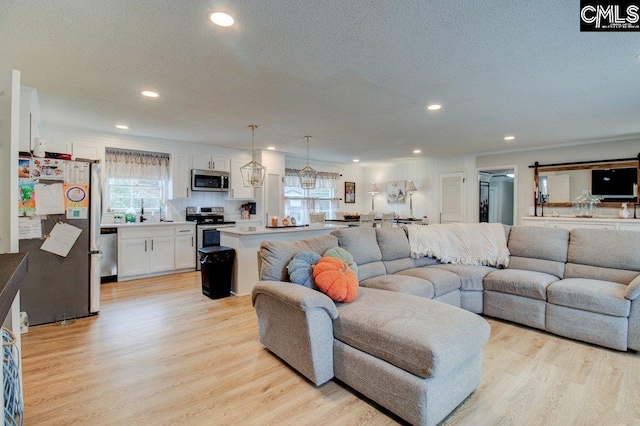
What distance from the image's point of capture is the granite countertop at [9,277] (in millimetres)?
814

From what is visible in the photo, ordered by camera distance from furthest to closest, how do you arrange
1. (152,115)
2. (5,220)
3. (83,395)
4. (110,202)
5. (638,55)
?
(110,202), (152,115), (638,55), (83,395), (5,220)

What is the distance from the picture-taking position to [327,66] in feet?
8.71

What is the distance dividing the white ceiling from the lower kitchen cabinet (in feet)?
5.49

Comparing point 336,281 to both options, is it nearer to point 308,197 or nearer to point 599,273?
point 599,273

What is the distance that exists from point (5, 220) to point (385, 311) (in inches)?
87.5

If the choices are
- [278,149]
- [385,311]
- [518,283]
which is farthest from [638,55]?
[278,149]

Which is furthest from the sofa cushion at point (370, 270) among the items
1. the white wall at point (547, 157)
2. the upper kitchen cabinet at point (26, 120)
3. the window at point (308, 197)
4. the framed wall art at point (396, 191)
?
the framed wall art at point (396, 191)

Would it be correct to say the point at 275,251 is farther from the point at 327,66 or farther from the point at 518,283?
the point at 518,283

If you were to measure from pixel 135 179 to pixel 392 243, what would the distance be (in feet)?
15.1

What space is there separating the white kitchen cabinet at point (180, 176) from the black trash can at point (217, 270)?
2.11m

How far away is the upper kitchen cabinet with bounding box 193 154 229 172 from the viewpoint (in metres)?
5.96

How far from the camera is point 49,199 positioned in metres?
3.09

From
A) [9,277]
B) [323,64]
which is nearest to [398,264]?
[323,64]

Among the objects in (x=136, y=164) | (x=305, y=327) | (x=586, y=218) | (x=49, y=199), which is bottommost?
(x=305, y=327)
